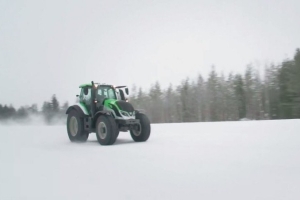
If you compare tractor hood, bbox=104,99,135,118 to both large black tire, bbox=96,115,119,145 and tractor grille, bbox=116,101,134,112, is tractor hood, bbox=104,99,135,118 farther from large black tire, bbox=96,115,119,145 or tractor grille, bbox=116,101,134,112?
large black tire, bbox=96,115,119,145

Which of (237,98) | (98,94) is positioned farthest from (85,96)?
(237,98)

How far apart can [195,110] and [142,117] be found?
45.6 m

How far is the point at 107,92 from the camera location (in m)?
10.4

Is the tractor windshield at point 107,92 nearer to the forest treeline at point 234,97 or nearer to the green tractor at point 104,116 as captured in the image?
the green tractor at point 104,116

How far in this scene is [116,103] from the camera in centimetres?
Result: 951

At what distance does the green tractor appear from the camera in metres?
9.12

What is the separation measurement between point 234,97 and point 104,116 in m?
44.6

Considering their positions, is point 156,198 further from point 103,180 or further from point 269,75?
point 269,75

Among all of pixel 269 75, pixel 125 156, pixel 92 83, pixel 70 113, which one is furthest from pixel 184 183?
pixel 269 75

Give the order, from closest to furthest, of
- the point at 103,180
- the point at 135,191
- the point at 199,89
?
1. the point at 135,191
2. the point at 103,180
3. the point at 199,89

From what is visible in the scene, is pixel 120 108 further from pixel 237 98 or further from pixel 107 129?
pixel 237 98

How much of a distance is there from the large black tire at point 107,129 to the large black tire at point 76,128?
99 centimetres

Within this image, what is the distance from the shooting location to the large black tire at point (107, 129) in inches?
346

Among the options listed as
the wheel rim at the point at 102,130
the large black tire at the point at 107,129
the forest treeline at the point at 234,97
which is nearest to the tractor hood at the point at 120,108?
the large black tire at the point at 107,129
